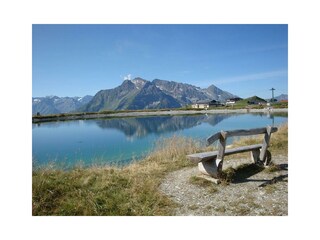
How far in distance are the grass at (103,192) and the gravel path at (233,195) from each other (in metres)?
0.21

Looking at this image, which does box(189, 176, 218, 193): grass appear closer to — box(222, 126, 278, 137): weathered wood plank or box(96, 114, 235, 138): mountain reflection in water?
box(222, 126, 278, 137): weathered wood plank

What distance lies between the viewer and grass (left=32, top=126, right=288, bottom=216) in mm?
4984

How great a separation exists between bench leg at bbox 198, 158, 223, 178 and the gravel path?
0.27 metres

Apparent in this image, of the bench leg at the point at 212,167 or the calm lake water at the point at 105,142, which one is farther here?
the calm lake water at the point at 105,142

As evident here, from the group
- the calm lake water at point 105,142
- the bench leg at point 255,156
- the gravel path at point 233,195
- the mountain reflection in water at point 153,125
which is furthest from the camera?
the mountain reflection in water at point 153,125

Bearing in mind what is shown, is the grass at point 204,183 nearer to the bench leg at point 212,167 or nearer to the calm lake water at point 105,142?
the bench leg at point 212,167

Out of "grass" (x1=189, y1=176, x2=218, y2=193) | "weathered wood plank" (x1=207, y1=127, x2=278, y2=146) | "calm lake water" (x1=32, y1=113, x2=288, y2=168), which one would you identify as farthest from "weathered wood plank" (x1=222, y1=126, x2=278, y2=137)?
"calm lake water" (x1=32, y1=113, x2=288, y2=168)

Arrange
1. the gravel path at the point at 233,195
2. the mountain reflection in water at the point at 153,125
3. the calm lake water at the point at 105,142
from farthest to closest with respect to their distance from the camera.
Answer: the mountain reflection in water at the point at 153,125 < the calm lake water at the point at 105,142 < the gravel path at the point at 233,195

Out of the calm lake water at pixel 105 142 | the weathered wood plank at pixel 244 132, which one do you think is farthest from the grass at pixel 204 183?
the calm lake water at pixel 105 142

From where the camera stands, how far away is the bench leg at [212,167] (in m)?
6.30
